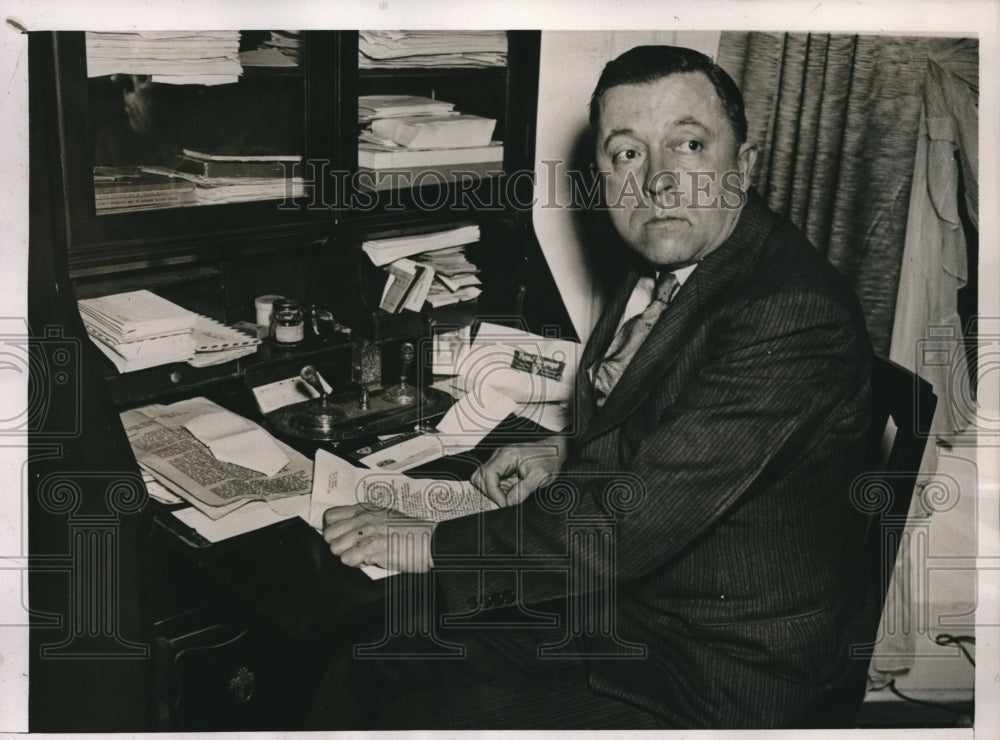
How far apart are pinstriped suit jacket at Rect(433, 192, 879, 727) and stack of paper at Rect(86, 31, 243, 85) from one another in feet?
3.07

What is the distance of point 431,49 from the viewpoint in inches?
78.8

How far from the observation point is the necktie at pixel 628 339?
1729 millimetres

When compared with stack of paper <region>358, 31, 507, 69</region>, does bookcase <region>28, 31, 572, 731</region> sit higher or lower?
lower

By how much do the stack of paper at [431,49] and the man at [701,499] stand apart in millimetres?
496

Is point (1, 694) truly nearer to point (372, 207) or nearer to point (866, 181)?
point (372, 207)

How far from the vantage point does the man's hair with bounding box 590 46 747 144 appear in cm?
158

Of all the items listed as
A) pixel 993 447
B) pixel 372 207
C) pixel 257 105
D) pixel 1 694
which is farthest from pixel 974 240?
pixel 1 694

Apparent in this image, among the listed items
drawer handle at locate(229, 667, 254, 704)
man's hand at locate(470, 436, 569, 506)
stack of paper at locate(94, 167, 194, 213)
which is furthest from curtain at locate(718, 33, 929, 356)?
drawer handle at locate(229, 667, 254, 704)

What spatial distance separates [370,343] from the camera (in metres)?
2.14

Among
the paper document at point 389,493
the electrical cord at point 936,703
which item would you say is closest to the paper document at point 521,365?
the paper document at point 389,493

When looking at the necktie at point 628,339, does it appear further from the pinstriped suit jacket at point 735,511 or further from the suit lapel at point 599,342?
the pinstriped suit jacket at point 735,511

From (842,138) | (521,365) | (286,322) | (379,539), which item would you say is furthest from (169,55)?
(842,138)

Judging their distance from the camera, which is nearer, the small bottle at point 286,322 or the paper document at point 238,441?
the paper document at point 238,441

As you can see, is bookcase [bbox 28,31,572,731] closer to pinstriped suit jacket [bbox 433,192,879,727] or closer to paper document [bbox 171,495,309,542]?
paper document [bbox 171,495,309,542]
